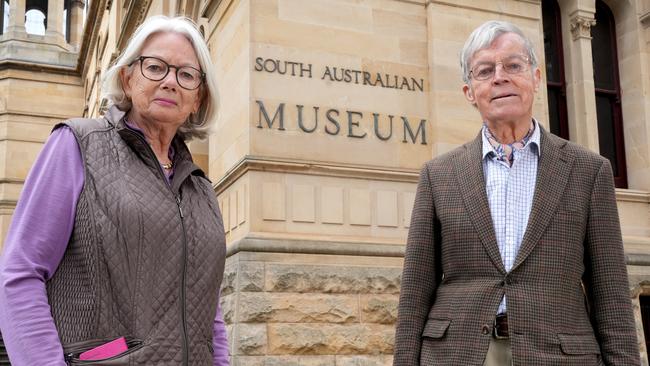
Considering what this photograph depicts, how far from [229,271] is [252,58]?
228 cm

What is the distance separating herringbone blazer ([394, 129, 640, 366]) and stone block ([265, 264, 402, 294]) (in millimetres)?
4825

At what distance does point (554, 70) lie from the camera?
10984 millimetres

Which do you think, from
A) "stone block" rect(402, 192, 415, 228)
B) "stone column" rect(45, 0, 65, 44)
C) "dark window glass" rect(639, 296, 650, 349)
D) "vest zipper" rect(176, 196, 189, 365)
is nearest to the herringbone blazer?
"vest zipper" rect(176, 196, 189, 365)

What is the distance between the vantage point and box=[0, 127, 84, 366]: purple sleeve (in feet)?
6.87

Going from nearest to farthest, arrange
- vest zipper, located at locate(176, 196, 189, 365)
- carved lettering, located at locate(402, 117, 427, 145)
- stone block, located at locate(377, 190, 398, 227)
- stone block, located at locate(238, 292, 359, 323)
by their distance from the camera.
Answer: vest zipper, located at locate(176, 196, 189, 365)
stone block, located at locate(238, 292, 359, 323)
stone block, located at locate(377, 190, 398, 227)
carved lettering, located at locate(402, 117, 427, 145)

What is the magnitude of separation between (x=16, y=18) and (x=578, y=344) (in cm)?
3426

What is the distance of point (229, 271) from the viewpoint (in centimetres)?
811

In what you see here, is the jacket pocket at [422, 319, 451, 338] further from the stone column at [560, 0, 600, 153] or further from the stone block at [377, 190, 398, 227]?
the stone column at [560, 0, 600, 153]

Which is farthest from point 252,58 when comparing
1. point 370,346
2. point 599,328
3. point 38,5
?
point 38,5

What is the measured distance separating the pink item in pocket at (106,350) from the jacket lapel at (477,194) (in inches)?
54.9

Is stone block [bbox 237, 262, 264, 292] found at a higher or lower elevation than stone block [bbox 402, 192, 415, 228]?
lower

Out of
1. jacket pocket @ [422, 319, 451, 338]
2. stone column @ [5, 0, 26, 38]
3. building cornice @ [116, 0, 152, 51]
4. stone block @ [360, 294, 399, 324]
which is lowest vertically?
stone block @ [360, 294, 399, 324]

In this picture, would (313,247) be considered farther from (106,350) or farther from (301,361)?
(106,350)

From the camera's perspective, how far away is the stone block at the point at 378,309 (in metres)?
8.15
